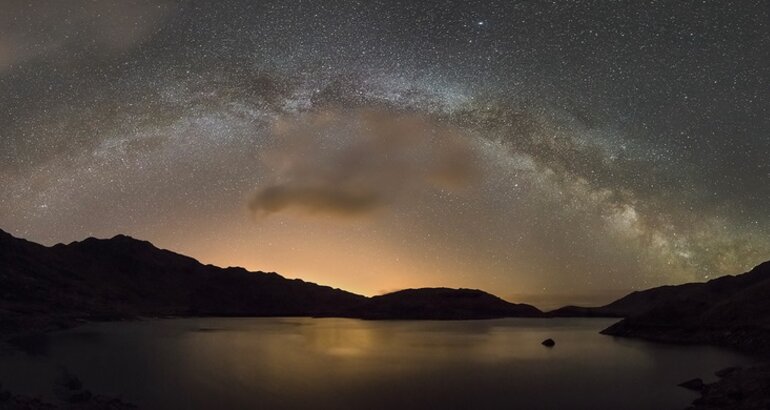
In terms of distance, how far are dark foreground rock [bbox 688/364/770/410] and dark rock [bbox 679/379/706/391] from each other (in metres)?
2.73

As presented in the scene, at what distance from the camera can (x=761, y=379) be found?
32.2m

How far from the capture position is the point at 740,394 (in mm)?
31141

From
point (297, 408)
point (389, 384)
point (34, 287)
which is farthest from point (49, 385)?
point (34, 287)

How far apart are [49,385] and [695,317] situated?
9128cm

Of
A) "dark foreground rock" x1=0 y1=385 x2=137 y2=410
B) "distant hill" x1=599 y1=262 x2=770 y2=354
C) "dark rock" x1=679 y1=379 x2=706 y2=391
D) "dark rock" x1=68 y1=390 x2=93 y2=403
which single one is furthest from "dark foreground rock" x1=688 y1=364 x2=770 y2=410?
"dark rock" x1=68 y1=390 x2=93 y2=403

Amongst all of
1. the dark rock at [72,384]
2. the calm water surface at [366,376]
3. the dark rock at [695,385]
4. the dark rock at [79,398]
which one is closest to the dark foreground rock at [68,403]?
the dark rock at [79,398]

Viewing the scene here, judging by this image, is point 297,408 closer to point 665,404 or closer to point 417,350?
point 665,404

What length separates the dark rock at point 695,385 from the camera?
39.6m

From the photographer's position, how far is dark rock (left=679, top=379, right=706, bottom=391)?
3955 centimetres

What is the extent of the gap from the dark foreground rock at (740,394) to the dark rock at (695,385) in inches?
108

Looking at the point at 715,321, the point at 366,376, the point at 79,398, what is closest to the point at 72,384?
the point at 79,398

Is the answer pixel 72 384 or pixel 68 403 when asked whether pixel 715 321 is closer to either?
pixel 72 384

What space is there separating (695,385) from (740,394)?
978 centimetres

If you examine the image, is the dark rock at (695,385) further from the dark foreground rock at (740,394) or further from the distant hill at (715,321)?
the distant hill at (715,321)
